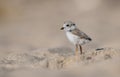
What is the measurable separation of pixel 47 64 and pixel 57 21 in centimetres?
1608

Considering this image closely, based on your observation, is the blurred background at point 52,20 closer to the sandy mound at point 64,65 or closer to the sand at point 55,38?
the sand at point 55,38

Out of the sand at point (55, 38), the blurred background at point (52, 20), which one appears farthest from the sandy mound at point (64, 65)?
the blurred background at point (52, 20)

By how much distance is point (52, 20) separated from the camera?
29828 mm

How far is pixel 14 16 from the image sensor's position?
31.4m

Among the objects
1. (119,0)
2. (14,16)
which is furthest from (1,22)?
(119,0)

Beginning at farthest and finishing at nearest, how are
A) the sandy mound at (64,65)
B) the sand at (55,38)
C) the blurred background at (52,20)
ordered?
the blurred background at (52,20), the sand at (55,38), the sandy mound at (64,65)

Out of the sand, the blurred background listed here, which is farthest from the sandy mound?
the blurred background

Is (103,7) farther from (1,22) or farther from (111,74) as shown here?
(111,74)

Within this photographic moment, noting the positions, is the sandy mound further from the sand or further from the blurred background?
the blurred background

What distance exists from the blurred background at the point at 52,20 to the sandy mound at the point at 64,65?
19.6 feet

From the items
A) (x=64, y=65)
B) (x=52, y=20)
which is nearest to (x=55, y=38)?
(x=52, y=20)

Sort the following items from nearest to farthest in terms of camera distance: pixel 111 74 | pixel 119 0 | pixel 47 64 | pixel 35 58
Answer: pixel 111 74
pixel 47 64
pixel 35 58
pixel 119 0

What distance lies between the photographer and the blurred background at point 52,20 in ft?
74.2

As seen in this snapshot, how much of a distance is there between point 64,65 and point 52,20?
16.9 m
